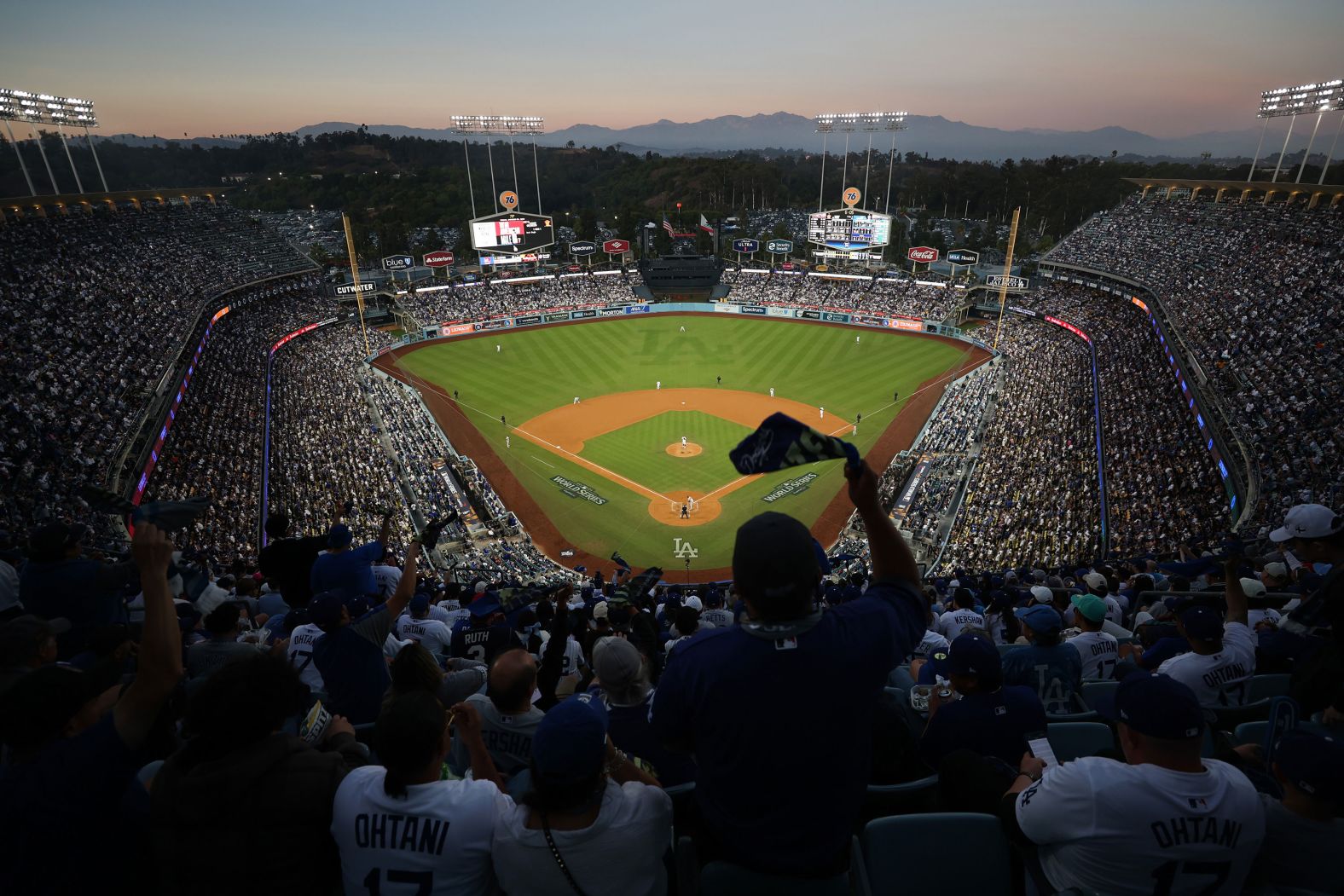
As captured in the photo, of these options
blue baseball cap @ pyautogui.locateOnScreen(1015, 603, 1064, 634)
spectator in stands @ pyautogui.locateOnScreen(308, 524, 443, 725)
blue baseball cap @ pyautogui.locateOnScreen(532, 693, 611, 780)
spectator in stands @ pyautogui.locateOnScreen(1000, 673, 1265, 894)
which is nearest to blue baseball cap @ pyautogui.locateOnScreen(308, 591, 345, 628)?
spectator in stands @ pyautogui.locateOnScreen(308, 524, 443, 725)

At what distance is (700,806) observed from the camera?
10.5ft

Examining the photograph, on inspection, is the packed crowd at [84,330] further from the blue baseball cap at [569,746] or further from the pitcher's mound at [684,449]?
the pitcher's mound at [684,449]

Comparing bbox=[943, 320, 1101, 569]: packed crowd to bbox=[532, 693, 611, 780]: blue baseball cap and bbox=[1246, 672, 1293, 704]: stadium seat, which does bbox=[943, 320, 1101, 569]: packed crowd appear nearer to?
bbox=[1246, 672, 1293, 704]: stadium seat

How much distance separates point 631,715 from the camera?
15.4ft

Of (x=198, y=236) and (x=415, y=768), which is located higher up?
(x=415, y=768)

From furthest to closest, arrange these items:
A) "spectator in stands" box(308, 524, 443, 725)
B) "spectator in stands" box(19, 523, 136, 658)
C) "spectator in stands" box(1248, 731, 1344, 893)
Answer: "spectator in stands" box(19, 523, 136, 658), "spectator in stands" box(308, 524, 443, 725), "spectator in stands" box(1248, 731, 1344, 893)

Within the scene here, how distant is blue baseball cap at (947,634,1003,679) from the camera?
4578 mm

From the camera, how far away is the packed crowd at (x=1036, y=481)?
23969 millimetres

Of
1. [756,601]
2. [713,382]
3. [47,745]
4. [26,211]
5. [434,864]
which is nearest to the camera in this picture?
[756,601]

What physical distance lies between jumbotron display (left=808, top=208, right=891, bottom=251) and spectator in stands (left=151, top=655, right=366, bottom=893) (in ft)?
230

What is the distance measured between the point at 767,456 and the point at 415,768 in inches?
84.6

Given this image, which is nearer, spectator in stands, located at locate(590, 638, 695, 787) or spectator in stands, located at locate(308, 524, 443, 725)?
spectator in stands, located at locate(590, 638, 695, 787)

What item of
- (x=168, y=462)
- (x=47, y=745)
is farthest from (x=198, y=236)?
(x=47, y=745)

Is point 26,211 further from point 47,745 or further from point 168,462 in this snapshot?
point 47,745
